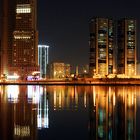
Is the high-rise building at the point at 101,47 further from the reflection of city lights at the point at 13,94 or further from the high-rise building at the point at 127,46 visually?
the reflection of city lights at the point at 13,94

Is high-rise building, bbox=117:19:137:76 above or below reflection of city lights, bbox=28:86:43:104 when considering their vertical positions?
above

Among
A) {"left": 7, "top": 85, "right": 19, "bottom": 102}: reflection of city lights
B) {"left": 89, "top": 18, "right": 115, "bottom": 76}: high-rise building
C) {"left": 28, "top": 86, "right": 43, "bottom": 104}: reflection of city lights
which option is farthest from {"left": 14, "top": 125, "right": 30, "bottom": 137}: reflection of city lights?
{"left": 89, "top": 18, "right": 115, "bottom": 76}: high-rise building

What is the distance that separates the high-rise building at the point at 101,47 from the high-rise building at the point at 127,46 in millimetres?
4063

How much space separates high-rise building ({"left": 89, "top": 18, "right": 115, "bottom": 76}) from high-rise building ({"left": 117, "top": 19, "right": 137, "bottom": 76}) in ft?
13.3

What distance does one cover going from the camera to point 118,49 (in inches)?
7446

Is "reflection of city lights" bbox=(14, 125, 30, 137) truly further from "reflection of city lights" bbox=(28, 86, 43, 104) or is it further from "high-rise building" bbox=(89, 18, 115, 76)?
"high-rise building" bbox=(89, 18, 115, 76)

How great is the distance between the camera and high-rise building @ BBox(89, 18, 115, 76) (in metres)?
184

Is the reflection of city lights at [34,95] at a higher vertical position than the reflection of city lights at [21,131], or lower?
lower

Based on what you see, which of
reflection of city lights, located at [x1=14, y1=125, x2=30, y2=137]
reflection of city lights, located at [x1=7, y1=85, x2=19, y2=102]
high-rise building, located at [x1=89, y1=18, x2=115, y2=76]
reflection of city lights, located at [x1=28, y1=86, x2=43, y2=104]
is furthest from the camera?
high-rise building, located at [x1=89, y1=18, x2=115, y2=76]

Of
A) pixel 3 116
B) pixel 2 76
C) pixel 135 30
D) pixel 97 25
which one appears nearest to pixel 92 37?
pixel 97 25

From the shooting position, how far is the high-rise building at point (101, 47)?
184m

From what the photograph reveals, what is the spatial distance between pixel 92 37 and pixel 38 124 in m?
158

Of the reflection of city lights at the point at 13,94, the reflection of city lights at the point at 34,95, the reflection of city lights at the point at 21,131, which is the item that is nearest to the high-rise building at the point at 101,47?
the reflection of city lights at the point at 13,94

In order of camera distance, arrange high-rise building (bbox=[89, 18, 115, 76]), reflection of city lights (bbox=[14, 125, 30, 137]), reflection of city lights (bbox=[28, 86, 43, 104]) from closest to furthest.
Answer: reflection of city lights (bbox=[14, 125, 30, 137]) < reflection of city lights (bbox=[28, 86, 43, 104]) < high-rise building (bbox=[89, 18, 115, 76])
